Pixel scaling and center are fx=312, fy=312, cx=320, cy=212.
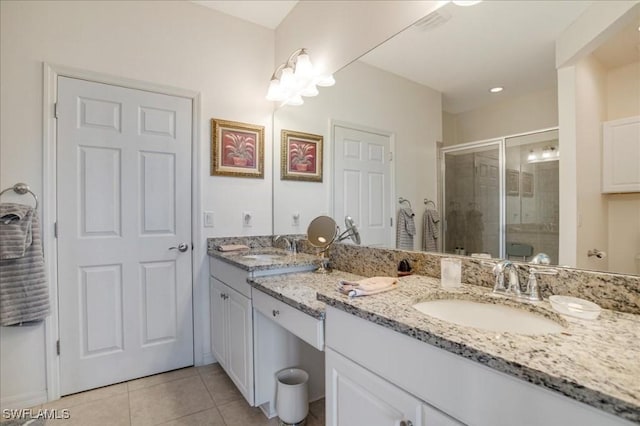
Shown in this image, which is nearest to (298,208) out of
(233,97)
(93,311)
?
(233,97)

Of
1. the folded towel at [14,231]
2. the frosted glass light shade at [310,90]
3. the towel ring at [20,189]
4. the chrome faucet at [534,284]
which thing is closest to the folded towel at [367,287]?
the chrome faucet at [534,284]

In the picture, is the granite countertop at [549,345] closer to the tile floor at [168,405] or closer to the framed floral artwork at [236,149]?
the tile floor at [168,405]

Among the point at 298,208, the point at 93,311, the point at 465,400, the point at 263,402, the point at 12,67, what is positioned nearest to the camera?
the point at 465,400

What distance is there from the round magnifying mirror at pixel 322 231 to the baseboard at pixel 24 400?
6.12 feet

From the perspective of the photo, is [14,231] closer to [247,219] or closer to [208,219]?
[208,219]

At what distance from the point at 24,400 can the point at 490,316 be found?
100 inches

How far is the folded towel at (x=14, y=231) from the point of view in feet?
5.50

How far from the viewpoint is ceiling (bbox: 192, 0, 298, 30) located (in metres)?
→ 2.36

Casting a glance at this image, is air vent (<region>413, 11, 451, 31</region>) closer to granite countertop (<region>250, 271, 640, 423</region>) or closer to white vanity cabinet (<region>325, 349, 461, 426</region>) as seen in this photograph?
granite countertop (<region>250, 271, 640, 423</region>)

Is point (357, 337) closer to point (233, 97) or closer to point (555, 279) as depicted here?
point (555, 279)

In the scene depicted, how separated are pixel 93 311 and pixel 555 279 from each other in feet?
8.29

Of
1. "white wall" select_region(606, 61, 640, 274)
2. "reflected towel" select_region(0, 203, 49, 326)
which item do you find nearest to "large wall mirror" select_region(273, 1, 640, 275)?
"white wall" select_region(606, 61, 640, 274)

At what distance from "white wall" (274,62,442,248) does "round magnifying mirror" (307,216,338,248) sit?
10cm

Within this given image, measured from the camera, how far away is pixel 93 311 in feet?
6.73
